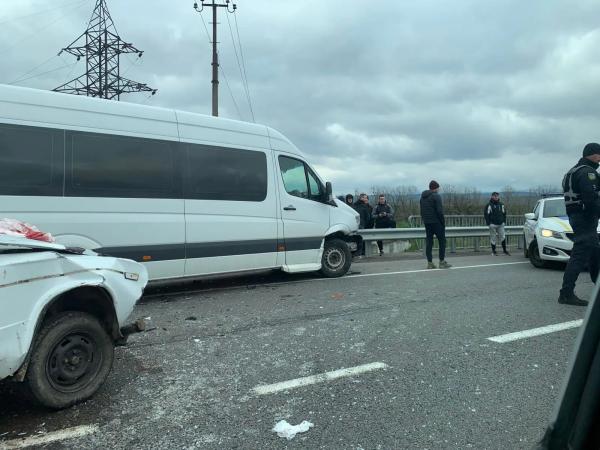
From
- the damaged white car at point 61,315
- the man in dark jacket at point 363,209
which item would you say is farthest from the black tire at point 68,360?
the man in dark jacket at point 363,209

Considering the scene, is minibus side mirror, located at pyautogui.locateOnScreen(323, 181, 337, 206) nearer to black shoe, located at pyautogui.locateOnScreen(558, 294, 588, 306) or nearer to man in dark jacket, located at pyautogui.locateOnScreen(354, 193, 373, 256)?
black shoe, located at pyautogui.locateOnScreen(558, 294, 588, 306)

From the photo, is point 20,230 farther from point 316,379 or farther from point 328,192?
point 328,192

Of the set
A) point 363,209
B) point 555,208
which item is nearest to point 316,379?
point 555,208

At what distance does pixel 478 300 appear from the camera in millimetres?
6504

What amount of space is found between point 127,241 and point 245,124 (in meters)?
2.66

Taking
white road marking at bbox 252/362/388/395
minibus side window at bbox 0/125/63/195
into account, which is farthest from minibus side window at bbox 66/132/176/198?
white road marking at bbox 252/362/388/395

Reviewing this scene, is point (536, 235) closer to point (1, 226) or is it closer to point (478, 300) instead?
point (478, 300)

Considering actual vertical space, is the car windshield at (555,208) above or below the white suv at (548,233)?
above

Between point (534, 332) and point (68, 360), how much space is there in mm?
4346

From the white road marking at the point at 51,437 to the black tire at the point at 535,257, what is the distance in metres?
9.29

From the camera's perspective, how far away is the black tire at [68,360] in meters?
2.99

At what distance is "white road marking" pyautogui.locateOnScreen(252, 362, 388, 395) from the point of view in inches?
140

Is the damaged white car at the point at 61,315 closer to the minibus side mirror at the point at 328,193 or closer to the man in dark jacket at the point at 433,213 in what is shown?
the minibus side mirror at the point at 328,193

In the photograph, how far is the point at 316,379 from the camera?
3725 millimetres
